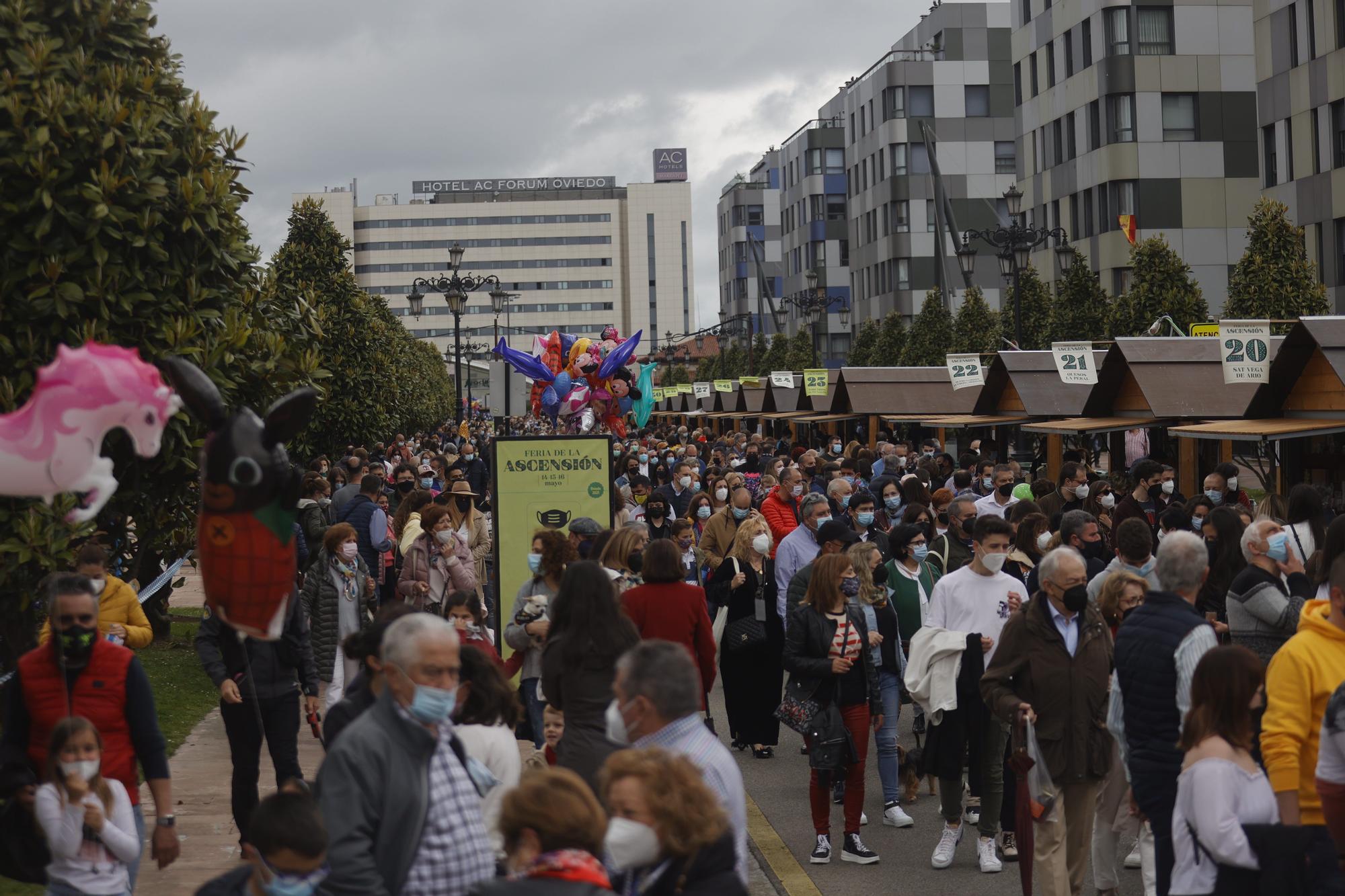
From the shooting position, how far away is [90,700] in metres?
6.19

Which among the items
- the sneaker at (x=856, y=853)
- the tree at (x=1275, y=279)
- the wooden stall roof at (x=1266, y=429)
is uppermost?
the tree at (x=1275, y=279)

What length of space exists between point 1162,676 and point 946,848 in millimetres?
2615

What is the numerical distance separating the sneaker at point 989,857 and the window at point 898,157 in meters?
77.1

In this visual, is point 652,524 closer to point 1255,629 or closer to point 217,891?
point 1255,629

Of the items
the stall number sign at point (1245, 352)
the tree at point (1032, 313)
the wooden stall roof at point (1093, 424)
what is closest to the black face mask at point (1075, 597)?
the stall number sign at point (1245, 352)

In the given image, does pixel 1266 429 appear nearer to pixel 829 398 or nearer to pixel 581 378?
pixel 581 378

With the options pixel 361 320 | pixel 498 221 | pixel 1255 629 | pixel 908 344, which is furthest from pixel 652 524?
pixel 498 221

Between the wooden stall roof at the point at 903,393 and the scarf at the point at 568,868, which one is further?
the wooden stall roof at the point at 903,393

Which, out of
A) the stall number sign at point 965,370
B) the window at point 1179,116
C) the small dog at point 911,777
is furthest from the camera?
the window at point 1179,116

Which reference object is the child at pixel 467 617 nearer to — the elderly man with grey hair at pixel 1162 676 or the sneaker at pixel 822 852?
the sneaker at pixel 822 852

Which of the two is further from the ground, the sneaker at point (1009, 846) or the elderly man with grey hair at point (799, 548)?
the elderly man with grey hair at point (799, 548)

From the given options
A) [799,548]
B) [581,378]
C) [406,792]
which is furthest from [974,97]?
[406,792]

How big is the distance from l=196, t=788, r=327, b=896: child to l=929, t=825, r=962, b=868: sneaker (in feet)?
16.4

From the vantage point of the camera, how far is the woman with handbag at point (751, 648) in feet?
38.8
